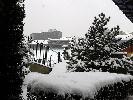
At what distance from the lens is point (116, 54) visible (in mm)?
15344

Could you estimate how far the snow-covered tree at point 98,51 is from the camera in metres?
15.0

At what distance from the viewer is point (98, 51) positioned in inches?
595

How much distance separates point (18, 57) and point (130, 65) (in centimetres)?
1012

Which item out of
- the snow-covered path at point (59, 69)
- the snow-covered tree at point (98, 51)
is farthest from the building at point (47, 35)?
the snow-covered tree at point (98, 51)

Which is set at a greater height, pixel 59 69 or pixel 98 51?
pixel 98 51

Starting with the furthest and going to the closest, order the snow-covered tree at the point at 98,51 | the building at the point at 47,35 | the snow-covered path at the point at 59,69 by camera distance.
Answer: the building at the point at 47,35
the snow-covered tree at the point at 98,51
the snow-covered path at the point at 59,69

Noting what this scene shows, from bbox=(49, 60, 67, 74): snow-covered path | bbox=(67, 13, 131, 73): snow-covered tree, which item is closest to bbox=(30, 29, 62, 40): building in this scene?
bbox=(49, 60, 67, 74): snow-covered path

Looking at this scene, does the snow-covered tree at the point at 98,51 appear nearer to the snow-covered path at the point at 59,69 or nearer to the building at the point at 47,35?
the snow-covered path at the point at 59,69

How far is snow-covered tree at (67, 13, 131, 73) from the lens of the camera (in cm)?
1499

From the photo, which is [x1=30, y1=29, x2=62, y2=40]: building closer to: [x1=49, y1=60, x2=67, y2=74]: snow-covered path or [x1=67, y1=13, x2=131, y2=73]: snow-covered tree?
[x1=49, y1=60, x2=67, y2=74]: snow-covered path

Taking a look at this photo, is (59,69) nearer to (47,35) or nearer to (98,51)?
(98,51)

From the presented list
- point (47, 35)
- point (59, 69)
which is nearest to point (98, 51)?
point (59, 69)

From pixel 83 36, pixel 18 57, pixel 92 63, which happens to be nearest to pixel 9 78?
pixel 18 57

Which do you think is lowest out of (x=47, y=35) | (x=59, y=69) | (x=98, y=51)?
(x=59, y=69)
